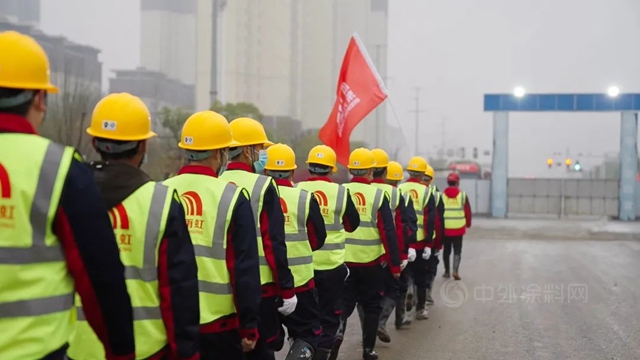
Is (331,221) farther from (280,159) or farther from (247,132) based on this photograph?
(247,132)

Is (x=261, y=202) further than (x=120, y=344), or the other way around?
(x=261, y=202)

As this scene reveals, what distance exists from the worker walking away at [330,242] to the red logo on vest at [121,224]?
11.7 ft

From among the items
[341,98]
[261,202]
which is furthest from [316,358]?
[341,98]

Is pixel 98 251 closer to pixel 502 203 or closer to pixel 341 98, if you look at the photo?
pixel 341 98

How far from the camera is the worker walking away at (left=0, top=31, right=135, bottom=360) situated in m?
2.56

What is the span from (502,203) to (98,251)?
36.1 metres

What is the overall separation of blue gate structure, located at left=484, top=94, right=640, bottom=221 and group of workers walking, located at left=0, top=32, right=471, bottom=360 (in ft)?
102

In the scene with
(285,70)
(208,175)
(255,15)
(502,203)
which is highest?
(255,15)

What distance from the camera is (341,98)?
439 inches

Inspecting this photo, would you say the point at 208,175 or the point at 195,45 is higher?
the point at 195,45

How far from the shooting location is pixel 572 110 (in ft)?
119

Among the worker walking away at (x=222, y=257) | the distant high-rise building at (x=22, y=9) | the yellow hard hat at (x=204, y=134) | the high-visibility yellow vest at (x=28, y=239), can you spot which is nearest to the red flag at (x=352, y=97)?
the yellow hard hat at (x=204, y=134)

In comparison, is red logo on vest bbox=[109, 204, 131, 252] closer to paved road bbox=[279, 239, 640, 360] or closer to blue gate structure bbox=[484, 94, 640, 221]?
paved road bbox=[279, 239, 640, 360]

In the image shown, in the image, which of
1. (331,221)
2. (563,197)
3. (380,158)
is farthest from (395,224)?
(563,197)
